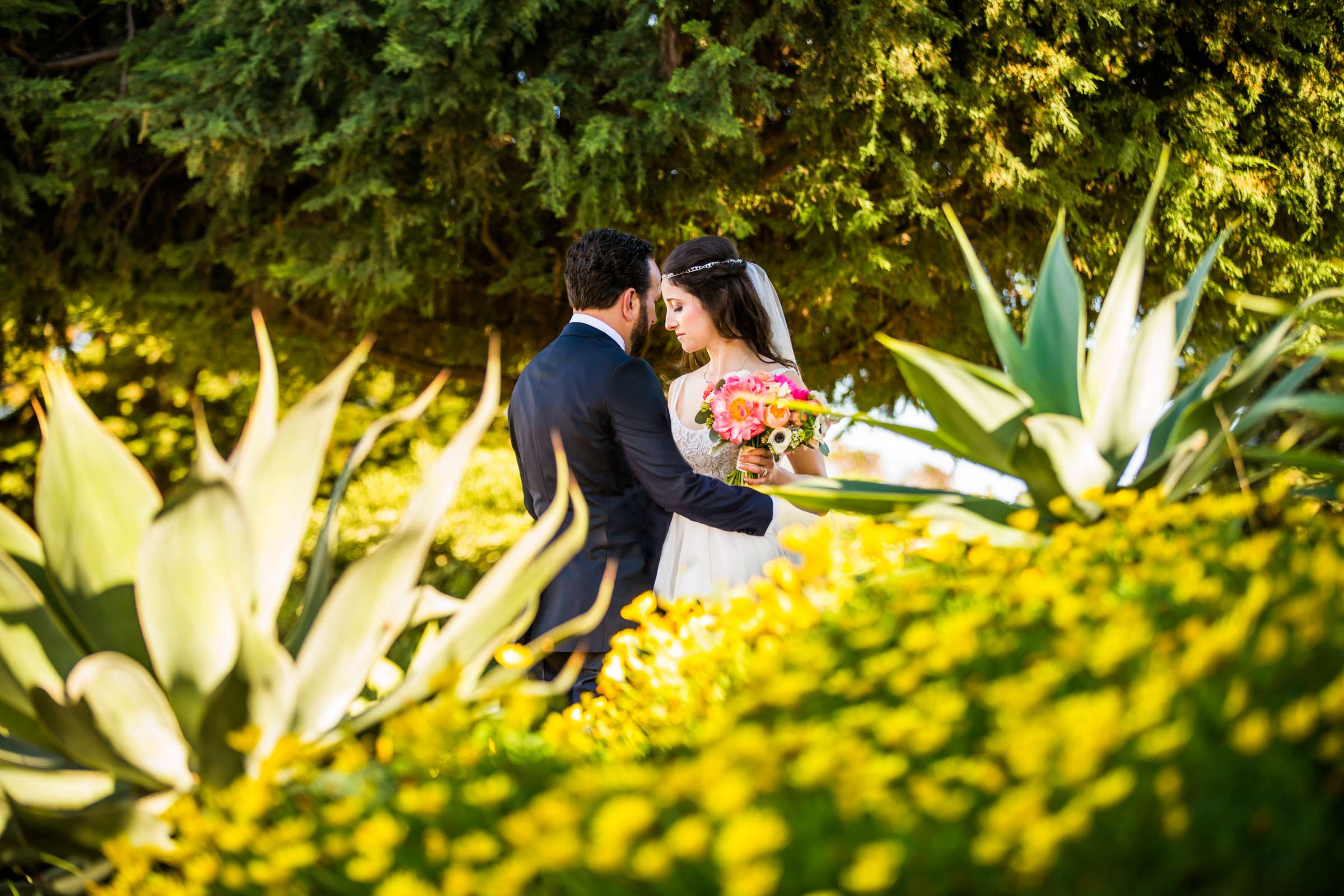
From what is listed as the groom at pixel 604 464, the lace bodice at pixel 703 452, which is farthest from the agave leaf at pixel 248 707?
the lace bodice at pixel 703 452

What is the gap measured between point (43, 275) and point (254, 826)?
8919 millimetres

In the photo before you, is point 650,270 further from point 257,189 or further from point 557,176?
point 257,189

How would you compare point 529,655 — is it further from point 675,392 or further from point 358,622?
point 675,392

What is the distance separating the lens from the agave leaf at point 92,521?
6.94 ft

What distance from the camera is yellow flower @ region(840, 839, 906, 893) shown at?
112 centimetres

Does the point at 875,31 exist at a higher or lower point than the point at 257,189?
higher

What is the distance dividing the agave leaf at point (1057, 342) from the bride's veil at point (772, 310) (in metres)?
2.05

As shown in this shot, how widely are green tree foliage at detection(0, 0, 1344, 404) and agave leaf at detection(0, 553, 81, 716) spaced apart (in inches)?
198

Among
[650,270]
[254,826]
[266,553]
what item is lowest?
[254,826]

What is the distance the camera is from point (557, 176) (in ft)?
22.0

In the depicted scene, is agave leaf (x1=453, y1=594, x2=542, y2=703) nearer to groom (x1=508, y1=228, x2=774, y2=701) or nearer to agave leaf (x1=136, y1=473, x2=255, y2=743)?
agave leaf (x1=136, y1=473, x2=255, y2=743)

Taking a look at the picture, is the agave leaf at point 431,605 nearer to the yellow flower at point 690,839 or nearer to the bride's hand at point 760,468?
the yellow flower at point 690,839

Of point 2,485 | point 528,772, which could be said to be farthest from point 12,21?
point 528,772

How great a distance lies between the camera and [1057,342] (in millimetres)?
2881
